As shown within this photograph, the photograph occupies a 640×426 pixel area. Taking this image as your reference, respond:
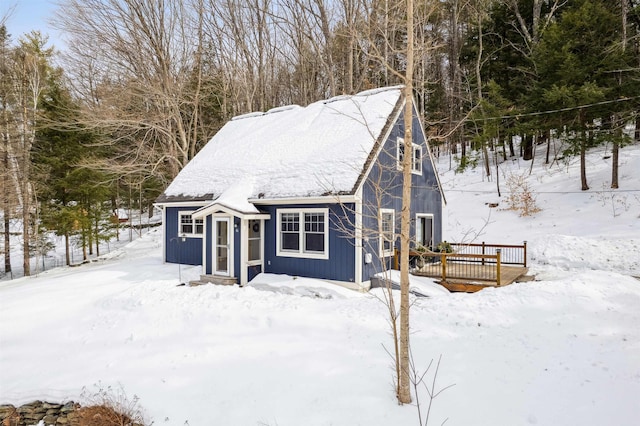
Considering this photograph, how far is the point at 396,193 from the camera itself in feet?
38.9

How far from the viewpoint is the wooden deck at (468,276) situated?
9973mm

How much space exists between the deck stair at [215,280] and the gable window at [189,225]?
8.82 ft

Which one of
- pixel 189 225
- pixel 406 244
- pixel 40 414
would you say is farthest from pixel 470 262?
pixel 40 414

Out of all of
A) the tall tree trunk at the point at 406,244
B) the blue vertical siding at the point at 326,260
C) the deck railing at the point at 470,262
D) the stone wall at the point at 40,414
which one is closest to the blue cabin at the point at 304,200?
the blue vertical siding at the point at 326,260

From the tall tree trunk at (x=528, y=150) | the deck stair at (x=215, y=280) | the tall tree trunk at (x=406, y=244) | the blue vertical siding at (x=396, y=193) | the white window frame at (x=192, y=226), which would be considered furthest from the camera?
the tall tree trunk at (x=528, y=150)

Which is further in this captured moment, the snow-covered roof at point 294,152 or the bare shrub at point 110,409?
the snow-covered roof at point 294,152

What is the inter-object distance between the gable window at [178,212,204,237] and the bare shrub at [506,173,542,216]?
15139 mm

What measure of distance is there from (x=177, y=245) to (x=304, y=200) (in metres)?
6.56

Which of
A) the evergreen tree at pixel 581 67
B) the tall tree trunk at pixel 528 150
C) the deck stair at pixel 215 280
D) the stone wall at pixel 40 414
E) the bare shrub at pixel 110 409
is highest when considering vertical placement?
the evergreen tree at pixel 581 67

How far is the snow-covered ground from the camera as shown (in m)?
5.00

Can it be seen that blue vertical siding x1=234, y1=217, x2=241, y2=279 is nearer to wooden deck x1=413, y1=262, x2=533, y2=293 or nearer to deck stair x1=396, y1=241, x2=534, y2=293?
deck stair x1=396, y1=241, x2=534, y2=293

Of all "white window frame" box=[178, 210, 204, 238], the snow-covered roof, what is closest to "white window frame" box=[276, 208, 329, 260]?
the snow-covered roof

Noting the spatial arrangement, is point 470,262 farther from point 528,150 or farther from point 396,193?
point 528,150

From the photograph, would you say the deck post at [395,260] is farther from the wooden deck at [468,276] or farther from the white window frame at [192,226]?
the white window frame at [192,226]
